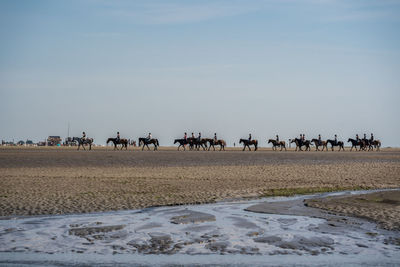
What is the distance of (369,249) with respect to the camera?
7973 mm

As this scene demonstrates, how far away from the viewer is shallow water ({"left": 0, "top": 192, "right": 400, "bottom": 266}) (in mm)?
7211

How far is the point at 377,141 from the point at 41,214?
77575 millimetres

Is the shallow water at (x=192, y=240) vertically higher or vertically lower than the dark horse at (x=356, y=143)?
lower

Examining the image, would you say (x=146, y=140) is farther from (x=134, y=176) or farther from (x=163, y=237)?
(x=163, y=237)

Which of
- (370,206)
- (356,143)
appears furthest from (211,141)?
(370,206)

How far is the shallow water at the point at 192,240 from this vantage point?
7.21 meters

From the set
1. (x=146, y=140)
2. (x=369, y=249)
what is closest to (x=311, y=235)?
(x=369, y=249)

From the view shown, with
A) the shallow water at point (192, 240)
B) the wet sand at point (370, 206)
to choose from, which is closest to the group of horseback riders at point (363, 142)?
the wet sand at point (370, 206)

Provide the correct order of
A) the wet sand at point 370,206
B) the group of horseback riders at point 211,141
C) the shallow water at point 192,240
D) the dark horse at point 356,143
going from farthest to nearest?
the dark horse at point 356,143 → the group of horseback riders at point 211,141 → the wet sand at point 370,206 → the shallow water at point 192,240

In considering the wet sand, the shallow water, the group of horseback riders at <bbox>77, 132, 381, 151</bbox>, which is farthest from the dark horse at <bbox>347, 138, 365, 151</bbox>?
the shallow water

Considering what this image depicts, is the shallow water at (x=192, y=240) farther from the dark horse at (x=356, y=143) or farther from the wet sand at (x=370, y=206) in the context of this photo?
the dark horse at (x=356, y=143)

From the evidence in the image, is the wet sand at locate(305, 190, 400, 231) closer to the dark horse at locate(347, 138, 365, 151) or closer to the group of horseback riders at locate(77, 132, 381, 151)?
the group of horseback riders at locate(77, 132, 381, 151)

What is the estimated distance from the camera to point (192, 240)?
8578 millimetres

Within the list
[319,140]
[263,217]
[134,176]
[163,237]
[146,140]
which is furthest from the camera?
[319,140]
